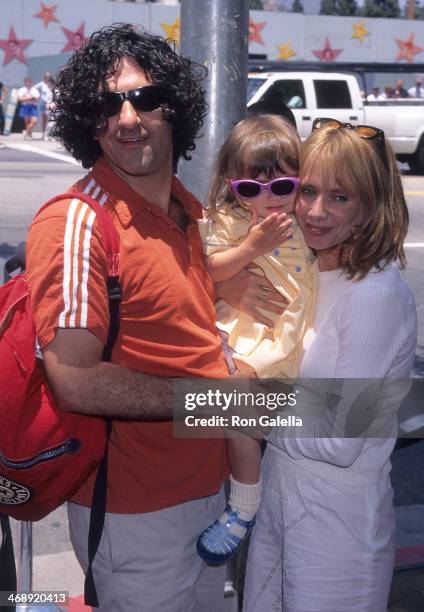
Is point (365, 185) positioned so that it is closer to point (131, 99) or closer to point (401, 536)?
point (131, 99)

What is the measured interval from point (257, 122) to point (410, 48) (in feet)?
141

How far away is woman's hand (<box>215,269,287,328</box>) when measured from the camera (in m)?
2.50

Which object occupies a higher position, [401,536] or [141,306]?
[141,306]

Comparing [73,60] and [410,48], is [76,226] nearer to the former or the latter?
[73,60]

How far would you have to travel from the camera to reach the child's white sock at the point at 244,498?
254 centimetres

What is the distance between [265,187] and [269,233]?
13 cm

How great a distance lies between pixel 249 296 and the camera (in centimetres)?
250

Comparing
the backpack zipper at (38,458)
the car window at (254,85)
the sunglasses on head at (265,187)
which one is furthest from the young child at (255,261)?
the car window at (254,85)

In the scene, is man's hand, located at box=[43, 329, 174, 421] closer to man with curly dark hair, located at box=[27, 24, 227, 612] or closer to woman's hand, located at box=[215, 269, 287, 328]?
man with curly dark hair, located at box=[27, 24, 227, 612]

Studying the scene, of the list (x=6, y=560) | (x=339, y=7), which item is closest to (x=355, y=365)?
(x=6, y=560)

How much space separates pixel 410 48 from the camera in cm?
4259

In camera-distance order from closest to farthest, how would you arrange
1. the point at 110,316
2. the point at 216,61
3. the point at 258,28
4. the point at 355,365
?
the point at 110,316
the point at 355,365
the point at 216,61
the point at 258,28

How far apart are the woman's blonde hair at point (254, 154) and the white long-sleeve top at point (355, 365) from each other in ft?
1.16

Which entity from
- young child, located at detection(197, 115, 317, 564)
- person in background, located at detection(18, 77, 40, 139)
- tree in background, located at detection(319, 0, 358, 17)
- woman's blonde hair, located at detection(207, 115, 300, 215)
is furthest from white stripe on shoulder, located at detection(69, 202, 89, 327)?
tree in background, located at detection(319, 0, 358, 17)
